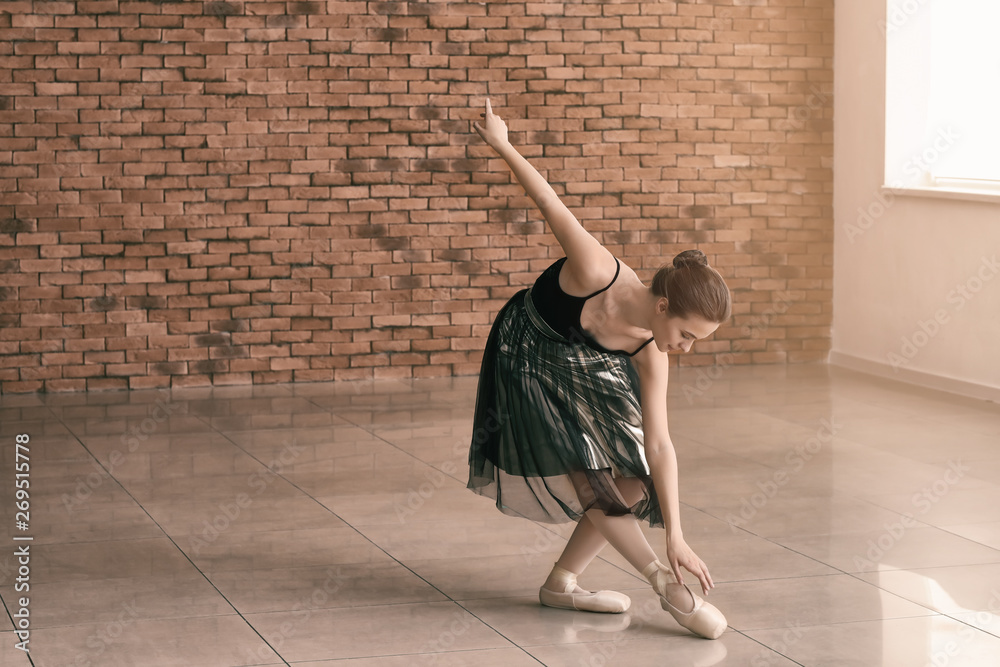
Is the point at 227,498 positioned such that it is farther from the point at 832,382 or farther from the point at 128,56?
the point at 832,382

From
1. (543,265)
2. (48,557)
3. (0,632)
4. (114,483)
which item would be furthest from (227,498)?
(543,265)

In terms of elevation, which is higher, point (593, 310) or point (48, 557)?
point (593, 310)

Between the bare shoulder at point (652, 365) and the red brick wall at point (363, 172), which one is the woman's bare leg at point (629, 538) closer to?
the bare shoulder at point (652, 365)

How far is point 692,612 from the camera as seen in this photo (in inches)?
122

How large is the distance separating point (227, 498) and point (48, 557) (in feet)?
2.79

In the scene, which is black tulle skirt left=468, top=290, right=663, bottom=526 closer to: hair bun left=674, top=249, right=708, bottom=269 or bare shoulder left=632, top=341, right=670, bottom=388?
bare shoulder left=632, top=341, right=670, bottom=388

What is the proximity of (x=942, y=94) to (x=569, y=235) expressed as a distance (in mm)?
4716

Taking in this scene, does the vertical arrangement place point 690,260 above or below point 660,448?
above

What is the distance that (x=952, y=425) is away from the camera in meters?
5.83

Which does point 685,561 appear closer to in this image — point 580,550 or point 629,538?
point 629,538

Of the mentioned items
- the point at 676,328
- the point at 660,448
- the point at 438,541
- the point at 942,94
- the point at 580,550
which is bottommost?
the point at 438,541

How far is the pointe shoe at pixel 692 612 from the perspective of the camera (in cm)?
308

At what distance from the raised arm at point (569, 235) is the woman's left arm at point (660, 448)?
22 cm

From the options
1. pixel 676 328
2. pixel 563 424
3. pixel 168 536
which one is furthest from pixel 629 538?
pixel 168 536
